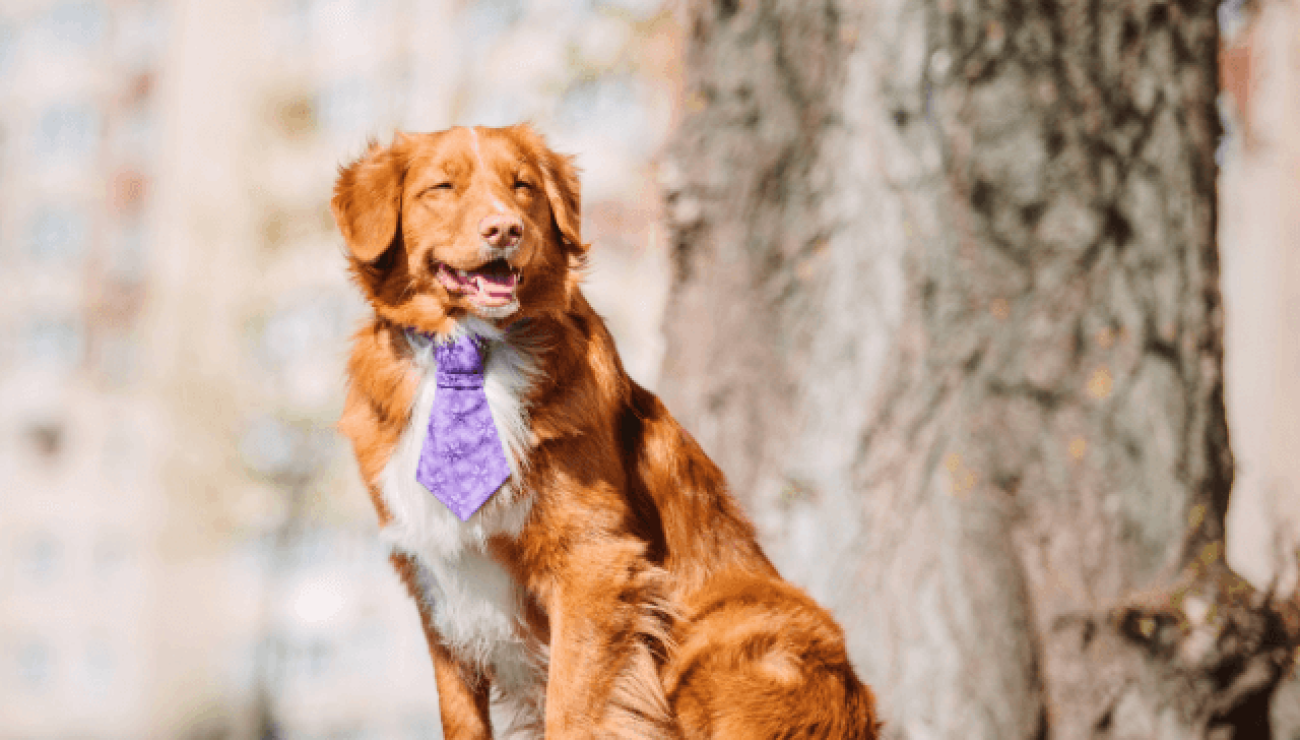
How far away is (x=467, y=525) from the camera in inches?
99.1

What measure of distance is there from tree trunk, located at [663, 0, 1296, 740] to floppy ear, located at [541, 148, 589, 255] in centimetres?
187

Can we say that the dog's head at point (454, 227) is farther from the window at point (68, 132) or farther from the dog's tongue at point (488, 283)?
the window at point (68, 132)

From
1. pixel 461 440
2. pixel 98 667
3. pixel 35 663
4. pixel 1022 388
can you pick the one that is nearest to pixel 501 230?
pixel 461 440

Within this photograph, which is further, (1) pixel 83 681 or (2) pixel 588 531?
(1) pixel 83 681

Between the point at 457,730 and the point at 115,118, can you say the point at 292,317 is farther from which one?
the point at 115,118

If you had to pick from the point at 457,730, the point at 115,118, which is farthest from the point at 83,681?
the point at 457,730

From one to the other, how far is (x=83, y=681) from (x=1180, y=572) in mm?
40377

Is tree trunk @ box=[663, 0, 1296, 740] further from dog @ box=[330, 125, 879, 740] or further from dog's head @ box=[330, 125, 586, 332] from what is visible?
dog's head @ box=[330, 125, 586, 332]

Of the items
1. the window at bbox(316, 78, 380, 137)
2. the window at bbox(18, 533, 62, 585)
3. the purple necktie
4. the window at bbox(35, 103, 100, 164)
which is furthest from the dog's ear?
the window at bbox(18, 533, 62, 585)

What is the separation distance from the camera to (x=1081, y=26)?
13.8ft

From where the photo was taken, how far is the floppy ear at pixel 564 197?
264 cm

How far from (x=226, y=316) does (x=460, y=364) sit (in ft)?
43.7

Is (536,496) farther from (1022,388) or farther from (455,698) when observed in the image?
(1022,388)

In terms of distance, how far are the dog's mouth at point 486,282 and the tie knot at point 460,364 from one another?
17 centimetres
